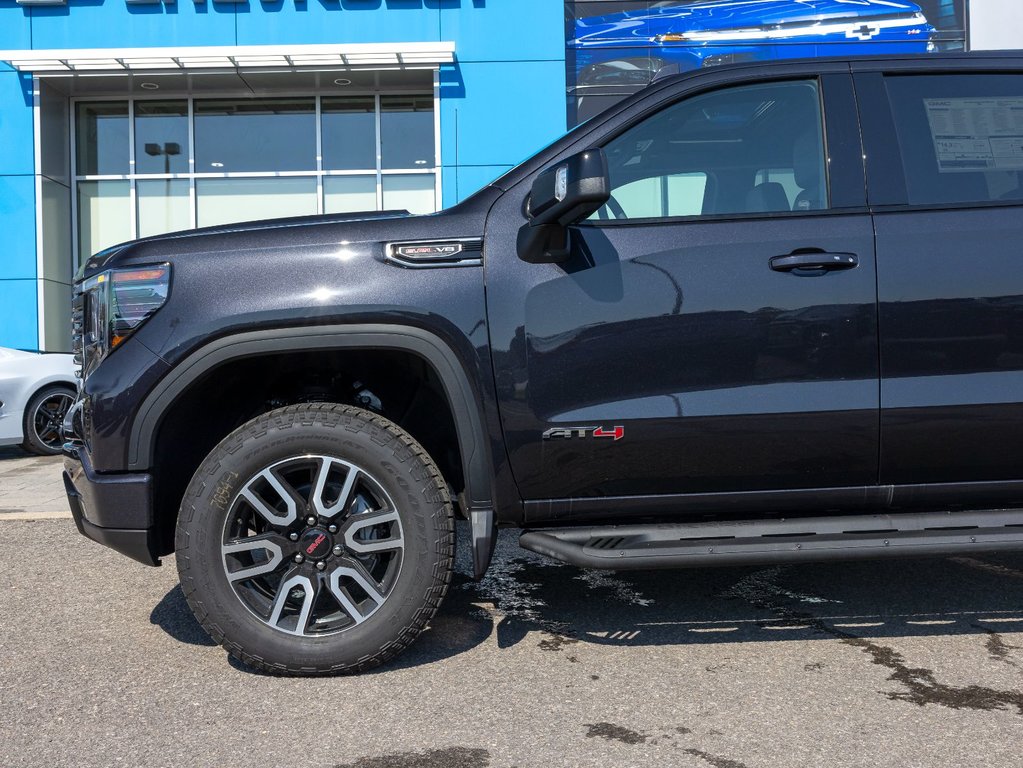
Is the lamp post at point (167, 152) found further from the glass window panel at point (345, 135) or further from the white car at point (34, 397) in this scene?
the white car at point (34, 397)

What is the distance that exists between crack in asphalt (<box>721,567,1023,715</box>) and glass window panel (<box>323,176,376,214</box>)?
1200 centimetres

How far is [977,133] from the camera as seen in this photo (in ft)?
11.0

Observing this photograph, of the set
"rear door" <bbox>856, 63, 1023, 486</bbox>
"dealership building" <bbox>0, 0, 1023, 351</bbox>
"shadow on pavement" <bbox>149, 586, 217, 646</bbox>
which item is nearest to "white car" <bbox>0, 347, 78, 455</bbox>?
"dealership building" <bbox>0, 0, 1023, 351</bbox>

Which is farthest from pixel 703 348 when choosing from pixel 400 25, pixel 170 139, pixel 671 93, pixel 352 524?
pixel 170 139

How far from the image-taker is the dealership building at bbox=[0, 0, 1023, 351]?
541 inches

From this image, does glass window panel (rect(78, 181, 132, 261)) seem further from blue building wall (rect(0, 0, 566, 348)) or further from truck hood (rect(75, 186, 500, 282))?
truck hood (rect(75, 186, 500, 282))

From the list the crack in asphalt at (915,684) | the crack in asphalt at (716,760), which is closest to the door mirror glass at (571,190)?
the crack in asphalt at (716,760)

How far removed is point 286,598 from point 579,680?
0.95m

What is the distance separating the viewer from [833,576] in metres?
4.26

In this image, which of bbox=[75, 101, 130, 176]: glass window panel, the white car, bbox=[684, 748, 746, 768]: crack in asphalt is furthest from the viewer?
bbox=[75, 101, 130, 176]: glass window panel

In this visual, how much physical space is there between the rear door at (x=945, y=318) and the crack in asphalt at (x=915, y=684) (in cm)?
54

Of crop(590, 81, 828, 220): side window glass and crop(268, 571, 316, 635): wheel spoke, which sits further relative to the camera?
crop(590, 81, 828, 220): side window glass

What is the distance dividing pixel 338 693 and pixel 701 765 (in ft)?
3.72

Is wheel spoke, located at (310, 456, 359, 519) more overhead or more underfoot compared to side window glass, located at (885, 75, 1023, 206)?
more underfoot
